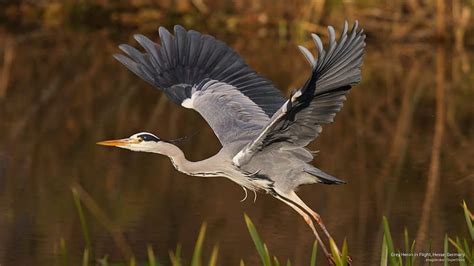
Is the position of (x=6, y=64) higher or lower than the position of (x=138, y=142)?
higher

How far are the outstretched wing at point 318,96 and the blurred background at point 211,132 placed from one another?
0.75 meters

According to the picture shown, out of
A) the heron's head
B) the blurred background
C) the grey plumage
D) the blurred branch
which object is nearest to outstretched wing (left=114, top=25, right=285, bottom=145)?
the grey plumage

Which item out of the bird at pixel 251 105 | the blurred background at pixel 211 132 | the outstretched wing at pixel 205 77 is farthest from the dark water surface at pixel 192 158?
the outstretched wing at pixel 205 77

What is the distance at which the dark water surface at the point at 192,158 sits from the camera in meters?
6.14

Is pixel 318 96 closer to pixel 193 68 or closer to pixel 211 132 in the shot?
pixel 193 68

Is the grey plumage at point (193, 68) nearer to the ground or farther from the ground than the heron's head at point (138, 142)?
farther from the ground

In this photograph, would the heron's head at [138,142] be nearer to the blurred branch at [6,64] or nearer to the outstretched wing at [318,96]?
the outstretched wing at [318,96]

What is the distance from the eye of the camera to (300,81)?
1167 cm

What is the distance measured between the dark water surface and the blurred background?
17mm

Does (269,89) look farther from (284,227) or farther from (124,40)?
(124,40)

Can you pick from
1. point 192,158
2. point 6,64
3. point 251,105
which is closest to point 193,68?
point 251,105

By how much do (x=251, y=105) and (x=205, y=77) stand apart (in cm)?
31

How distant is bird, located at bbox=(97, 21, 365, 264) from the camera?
456 centimetres

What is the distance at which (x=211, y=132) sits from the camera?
9.23 meters
